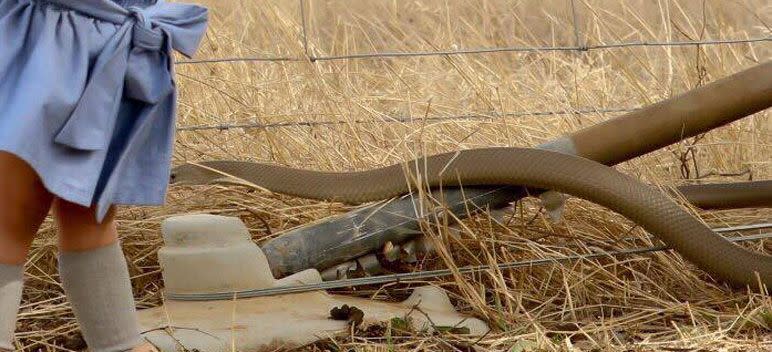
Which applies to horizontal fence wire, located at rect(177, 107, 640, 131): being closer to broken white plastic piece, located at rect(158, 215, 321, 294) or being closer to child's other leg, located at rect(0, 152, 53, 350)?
broken white plastic piece, located at rect(158, 215, 321, 294)

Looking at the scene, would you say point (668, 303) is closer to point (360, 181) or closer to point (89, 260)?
point (360, 181)

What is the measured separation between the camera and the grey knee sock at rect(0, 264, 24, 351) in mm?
1929

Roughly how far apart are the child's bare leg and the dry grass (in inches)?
14.9

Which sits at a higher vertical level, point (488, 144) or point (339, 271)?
point (488, 144)

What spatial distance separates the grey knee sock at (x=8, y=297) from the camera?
6.33 feet

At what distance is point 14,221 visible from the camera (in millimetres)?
1907

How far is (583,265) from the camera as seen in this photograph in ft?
8.77

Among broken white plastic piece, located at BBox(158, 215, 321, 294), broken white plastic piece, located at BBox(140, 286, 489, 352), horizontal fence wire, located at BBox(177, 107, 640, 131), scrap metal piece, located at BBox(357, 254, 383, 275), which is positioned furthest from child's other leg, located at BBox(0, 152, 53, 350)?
horizontal fence wire, located at BBox(177, 107, 640, 131)

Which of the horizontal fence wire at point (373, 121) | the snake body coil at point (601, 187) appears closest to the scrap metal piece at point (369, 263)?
the snake body coil at point (601, 187)

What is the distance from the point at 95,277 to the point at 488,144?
1496 millimetres

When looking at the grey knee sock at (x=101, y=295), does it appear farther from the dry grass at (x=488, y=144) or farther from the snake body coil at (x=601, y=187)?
the snake body coil at (x=601, y=187)

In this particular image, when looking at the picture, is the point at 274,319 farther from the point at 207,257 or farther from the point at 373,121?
the point at 373,121

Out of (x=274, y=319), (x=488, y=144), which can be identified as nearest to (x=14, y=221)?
(x=274, y=319)

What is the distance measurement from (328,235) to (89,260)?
0.67 m
